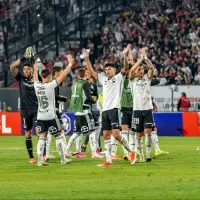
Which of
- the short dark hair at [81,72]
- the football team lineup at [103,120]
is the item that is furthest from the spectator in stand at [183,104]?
the short dark hair at [81,72]

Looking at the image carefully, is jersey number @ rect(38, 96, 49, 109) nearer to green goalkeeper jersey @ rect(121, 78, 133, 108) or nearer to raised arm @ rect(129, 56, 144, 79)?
raised arm @ rect(129, 56, 144, 79)

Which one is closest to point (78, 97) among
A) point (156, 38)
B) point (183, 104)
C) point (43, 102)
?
point (43, 102)

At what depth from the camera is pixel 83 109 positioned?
77.0 ft

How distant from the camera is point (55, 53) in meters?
46.9

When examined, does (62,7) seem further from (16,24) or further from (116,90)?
(116,90)

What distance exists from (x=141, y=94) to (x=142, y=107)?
1.15ft

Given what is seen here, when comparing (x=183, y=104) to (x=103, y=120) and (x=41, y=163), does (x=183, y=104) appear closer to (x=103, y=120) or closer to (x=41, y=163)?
(x=103, y=120)

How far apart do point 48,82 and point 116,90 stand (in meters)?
1.67

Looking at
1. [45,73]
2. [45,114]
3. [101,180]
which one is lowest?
[101,180]

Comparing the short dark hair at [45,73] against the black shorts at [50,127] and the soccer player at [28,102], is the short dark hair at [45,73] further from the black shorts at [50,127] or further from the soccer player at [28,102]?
the soccer player at [28,102]

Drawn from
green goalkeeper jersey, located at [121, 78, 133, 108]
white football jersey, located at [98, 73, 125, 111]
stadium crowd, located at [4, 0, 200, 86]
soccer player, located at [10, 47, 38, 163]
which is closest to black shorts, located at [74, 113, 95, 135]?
green goalkeeper jersey, located at [121, 78, 133, 108]

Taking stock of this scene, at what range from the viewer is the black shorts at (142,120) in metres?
21.0

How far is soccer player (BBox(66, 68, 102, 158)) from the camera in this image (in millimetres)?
23109

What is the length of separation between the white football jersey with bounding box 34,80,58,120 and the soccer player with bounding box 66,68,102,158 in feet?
10.1
